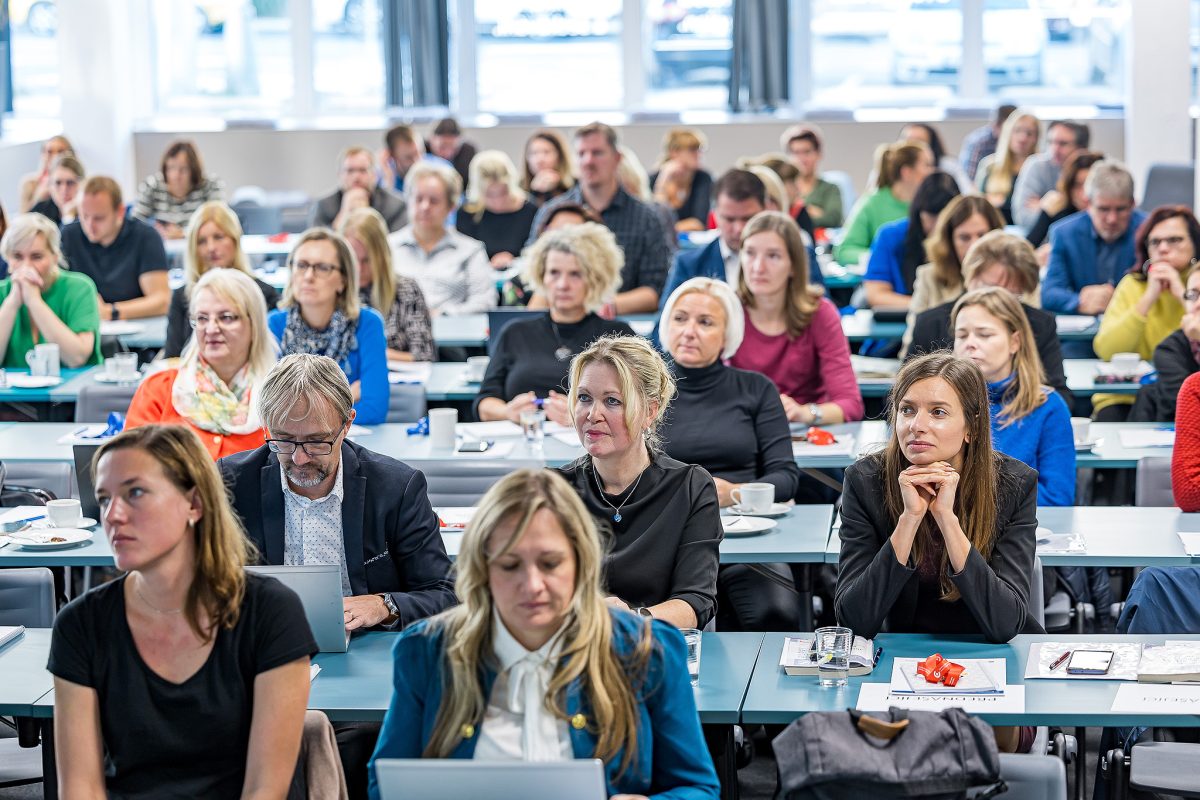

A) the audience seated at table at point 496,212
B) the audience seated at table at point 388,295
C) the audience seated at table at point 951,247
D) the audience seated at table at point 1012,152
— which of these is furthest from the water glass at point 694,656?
the audience seated at table at point 1012,152

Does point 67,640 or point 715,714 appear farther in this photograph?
point 715,714

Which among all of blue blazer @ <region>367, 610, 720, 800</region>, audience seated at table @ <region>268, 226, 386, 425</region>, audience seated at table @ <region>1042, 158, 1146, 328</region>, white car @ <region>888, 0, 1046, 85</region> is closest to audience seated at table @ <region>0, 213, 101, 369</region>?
audience seated at table @ <region>268, 226, 386, 425</region>

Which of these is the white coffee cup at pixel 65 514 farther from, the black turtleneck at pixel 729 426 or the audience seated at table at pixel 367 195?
the audience seated at table at pixel 367 195

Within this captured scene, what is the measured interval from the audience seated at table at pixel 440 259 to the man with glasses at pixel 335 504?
4.35 metres

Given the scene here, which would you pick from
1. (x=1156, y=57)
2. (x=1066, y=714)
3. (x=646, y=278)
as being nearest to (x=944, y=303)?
(x=646, y=278)

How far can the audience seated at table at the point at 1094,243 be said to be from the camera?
7418 mm

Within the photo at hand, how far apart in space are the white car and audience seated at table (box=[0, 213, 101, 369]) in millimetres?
8943

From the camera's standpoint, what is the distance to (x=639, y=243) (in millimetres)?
7859

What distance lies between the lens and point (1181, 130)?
11883 mm

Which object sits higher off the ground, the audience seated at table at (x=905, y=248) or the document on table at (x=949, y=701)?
the audience seated at table at (x=905, y=248)

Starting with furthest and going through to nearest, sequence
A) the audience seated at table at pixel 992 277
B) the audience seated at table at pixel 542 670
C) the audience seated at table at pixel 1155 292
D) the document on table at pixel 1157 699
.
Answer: the audience seated at table at pixel 1155 292 < the audience seated at table at pixel 992 277 < the document on table at pixel 1157 699 < the audience seated at table at pixel 542 670

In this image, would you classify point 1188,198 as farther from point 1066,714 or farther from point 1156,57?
point 1066,714

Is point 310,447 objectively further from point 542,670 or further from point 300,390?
point 542,670

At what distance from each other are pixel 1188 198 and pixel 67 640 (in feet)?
30.8
